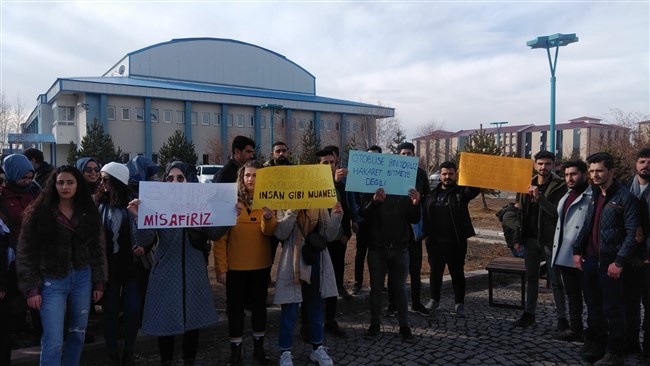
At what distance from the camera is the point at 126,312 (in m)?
4.32

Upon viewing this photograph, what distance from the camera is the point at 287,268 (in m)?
4.48

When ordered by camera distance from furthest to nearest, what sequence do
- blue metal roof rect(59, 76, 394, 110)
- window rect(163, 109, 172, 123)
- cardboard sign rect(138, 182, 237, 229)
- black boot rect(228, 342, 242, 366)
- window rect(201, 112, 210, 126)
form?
window rect(201, 112, 210, 126), window rect(163, 109, 172, 123), blue metal roof rect(59, 76, 394, 110), black boot rect(228, 342, 242, 366), cardboard sign rect(138, 182, 237, 229)

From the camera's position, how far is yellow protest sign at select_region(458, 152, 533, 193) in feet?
18.5

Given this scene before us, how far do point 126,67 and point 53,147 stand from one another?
13.9 meters

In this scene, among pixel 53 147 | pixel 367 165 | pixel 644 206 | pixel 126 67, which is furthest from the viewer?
pixel 126 67

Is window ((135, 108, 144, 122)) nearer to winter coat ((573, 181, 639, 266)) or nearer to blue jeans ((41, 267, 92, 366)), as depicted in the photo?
blue jeans ((41, 267, 92, 366))

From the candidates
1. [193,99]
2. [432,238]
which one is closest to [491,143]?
[432,238]

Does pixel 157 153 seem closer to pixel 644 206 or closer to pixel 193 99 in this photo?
pixel 193 99

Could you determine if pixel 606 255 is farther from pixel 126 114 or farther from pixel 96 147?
pixel 126 114

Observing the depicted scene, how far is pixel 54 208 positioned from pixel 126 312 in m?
1.23

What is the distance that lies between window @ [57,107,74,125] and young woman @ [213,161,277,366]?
154 ft

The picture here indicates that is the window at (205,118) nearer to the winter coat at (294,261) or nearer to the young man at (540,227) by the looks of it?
the young man at (540,227)

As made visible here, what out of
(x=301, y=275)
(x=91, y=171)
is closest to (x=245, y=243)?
(x=301, y=275)

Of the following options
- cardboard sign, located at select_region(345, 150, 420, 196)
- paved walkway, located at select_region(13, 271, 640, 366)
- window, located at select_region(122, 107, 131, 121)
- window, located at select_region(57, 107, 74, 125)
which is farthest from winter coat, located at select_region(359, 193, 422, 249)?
window, located at select_region(57, 107, 74, 125)
